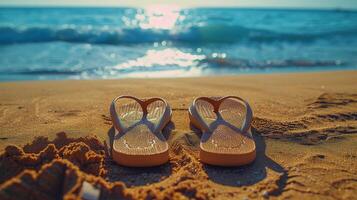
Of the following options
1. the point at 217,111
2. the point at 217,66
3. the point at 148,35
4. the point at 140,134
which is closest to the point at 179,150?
the point at 140,134

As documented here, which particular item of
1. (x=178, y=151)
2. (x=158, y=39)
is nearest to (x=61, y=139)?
(x=178, y=151)

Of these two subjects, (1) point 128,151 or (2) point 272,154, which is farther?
(2) point 272,154

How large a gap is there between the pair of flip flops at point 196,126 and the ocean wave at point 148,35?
10141mm

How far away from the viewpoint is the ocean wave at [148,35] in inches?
517

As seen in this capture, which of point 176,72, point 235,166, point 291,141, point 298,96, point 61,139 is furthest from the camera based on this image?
point 176,72

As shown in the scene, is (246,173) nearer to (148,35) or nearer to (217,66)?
(217,66)

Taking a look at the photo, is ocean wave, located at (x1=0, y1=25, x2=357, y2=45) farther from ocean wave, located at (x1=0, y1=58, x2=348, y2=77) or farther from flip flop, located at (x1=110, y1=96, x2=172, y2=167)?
flip flop, located at (x1=110, y1=96, x2=172, y2=167)

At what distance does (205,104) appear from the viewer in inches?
133

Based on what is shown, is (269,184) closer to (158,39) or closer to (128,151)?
(128,151)

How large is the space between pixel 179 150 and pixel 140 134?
0.31 m

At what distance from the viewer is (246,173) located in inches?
92.7

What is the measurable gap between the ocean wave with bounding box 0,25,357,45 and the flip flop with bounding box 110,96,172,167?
33.0 ft

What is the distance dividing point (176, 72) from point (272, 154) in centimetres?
474

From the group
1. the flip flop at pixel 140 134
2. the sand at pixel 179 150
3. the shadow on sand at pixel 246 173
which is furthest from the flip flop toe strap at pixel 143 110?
the shadow on sand at pixel 246 173
